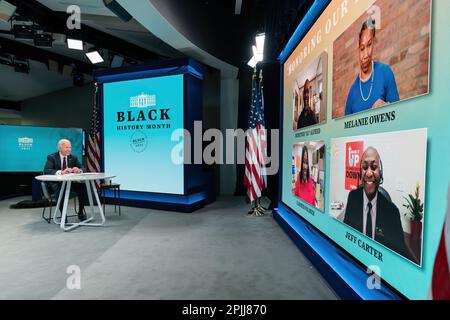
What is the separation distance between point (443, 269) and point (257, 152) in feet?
11.9

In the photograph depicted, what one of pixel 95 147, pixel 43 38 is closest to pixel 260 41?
pixel 43 38

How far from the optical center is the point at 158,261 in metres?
2.85

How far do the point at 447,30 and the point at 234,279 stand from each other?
7.32 feet

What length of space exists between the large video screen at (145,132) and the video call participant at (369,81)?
3695mm

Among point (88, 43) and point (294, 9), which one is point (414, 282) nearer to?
point (294, 9)

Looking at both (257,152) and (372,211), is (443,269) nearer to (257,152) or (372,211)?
→ (372,211)

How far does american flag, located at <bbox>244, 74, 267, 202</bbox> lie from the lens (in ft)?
15.5

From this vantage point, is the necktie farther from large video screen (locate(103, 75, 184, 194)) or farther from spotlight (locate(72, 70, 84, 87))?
spotlight (locate(72, 70, 84, 87))

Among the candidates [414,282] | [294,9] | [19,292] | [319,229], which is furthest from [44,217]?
[414,282]

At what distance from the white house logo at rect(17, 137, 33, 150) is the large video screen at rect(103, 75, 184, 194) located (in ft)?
9.28

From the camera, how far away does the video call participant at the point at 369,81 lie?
165cm

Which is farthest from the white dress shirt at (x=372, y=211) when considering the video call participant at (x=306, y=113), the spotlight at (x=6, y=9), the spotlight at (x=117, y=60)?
the spotlight at (x=117, y=60)

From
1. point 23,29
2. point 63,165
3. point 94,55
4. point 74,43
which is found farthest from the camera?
point 94,55

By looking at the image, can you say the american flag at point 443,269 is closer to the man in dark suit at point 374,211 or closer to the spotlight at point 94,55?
the man in dark suit at point 374,211
